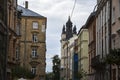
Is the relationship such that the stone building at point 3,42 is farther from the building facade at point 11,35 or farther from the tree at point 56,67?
the tree at point 56,67

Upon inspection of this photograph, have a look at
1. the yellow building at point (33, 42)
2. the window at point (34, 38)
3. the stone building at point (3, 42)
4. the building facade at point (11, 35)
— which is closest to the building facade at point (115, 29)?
the stone building at point (3, 42)

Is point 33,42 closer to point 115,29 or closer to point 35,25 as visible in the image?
point 35,25

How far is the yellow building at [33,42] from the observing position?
91.9m

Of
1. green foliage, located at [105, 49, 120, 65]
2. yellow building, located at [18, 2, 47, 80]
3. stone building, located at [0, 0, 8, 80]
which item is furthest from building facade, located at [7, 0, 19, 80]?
yellow building, located at [18, 2, 47, 80]

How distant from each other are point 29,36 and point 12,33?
45.4m

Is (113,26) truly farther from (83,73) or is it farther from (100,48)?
(83,73)

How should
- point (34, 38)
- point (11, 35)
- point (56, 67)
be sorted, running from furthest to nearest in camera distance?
point (56, 67) → point (34, 38) → point (11, 35)

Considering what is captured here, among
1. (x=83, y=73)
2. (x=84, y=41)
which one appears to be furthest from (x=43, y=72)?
(x=83, y=73)

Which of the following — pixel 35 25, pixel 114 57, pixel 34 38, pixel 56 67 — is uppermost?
pixel 35 25

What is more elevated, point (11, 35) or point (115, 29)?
point (11, 35)

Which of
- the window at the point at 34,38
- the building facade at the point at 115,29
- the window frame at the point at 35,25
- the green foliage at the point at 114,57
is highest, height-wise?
the window frame at the point at 35,25

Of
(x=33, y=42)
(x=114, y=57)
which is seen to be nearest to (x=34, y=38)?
(x=33, y=42)

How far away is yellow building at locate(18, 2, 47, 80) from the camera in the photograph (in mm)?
91938

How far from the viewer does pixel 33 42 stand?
93375mm
